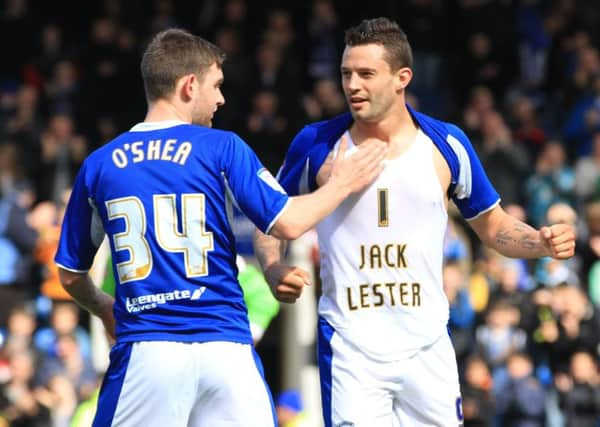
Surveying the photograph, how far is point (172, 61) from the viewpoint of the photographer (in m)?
7.15

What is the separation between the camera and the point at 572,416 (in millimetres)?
14789

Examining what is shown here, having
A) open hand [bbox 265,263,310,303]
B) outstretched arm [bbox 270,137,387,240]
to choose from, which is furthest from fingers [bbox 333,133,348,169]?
open hand [bbox 265,263,310,303]

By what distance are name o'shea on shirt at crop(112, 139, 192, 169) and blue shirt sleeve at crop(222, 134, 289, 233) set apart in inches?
8.0

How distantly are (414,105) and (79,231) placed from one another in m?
11.8

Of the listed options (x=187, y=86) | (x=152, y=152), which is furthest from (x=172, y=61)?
(x=152, y=152)

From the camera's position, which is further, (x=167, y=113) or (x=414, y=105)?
(x=414, y=105)

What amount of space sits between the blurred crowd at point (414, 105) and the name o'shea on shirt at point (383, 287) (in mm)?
6637

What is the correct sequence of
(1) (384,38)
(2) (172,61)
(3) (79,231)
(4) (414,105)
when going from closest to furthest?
(2) (172,61) → (3) (79,231) → (1) (384,38) → (4) (414,105)

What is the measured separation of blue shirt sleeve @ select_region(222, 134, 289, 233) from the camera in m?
6.96

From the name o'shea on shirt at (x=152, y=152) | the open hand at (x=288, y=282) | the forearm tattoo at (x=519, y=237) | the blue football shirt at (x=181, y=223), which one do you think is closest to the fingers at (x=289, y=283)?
the open hand at (x=288, y=282)

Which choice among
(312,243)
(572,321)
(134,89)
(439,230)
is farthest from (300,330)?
(439,230)

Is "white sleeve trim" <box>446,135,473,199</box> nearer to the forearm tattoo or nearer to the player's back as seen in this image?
the forearm tattoo

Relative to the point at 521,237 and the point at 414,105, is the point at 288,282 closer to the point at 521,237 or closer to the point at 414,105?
the point at 521,237

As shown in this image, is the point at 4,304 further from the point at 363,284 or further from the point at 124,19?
the point at 363,284
